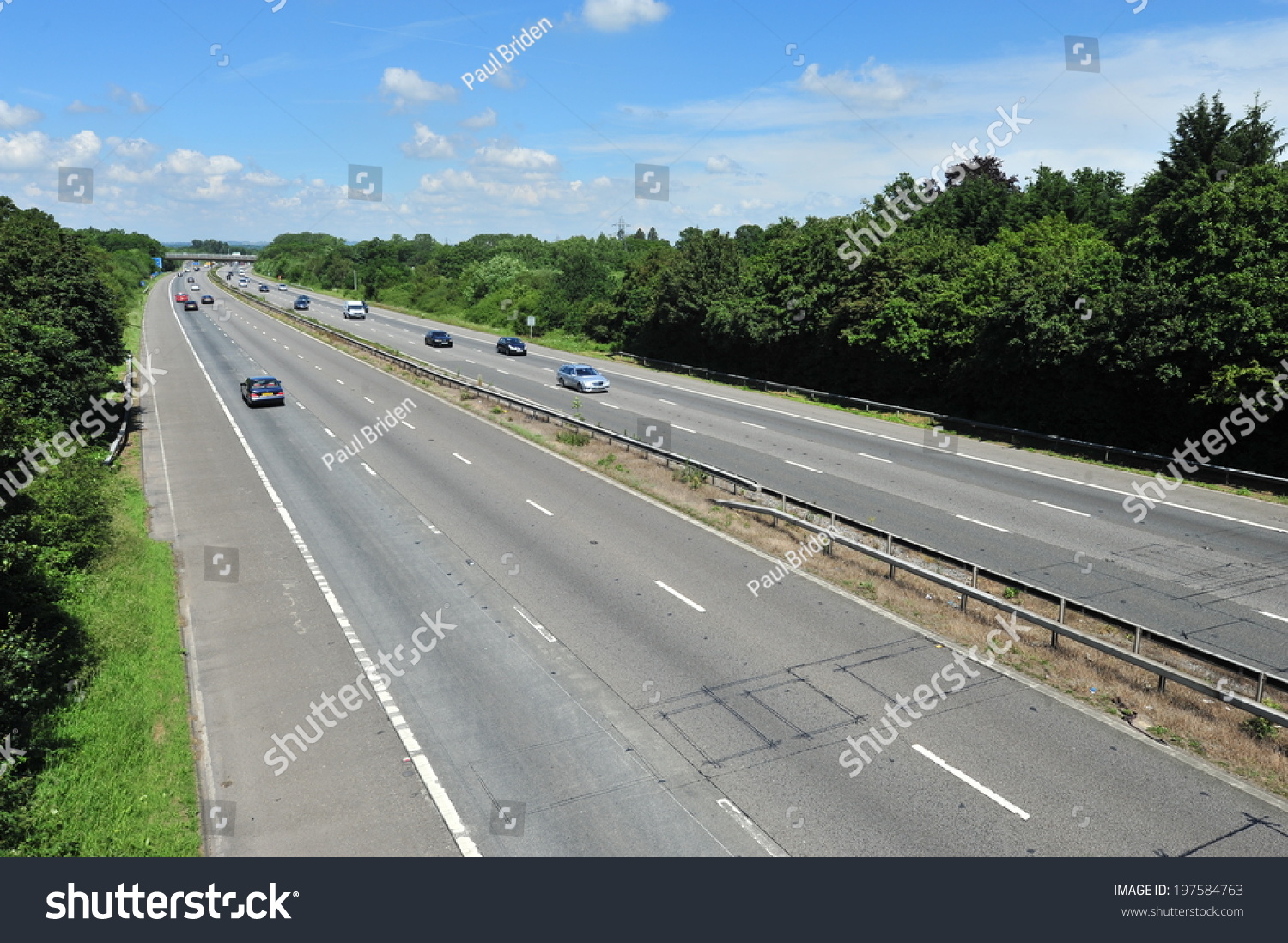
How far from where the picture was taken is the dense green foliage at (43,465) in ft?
38.7

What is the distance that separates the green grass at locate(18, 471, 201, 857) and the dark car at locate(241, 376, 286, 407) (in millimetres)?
23729

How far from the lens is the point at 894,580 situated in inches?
693

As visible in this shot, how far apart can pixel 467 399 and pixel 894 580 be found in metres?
28.6

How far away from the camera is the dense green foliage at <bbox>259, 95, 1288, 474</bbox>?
26.3m

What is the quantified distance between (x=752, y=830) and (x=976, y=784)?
299 centimetres

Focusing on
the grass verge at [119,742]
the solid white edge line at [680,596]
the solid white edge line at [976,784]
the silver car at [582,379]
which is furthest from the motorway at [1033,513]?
the grass verge at [119,742]

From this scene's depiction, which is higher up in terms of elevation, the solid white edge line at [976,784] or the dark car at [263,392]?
the dark car at [263,392]

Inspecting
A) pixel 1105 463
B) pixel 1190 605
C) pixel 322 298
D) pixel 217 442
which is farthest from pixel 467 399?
pixel 322 298

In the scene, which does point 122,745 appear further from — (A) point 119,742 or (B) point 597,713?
(B) point 597,713

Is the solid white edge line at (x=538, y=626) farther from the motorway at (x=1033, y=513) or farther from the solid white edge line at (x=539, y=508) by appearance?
the motorway at (x=1033, y=513)

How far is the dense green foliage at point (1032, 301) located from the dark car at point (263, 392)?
26.2 m

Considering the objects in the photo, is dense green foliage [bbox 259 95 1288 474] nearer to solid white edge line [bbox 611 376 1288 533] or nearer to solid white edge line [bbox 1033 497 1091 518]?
solid white edge line [bbox 611 376 1288 533]

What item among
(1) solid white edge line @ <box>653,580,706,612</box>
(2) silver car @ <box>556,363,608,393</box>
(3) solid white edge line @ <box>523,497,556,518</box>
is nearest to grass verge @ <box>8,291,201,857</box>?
(1) solid white edge line @ <box>653,580,706,612</box>

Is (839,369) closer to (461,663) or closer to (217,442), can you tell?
(217,442)
